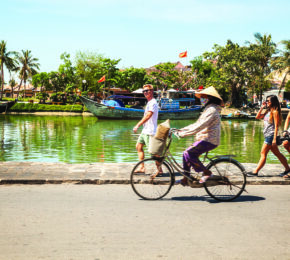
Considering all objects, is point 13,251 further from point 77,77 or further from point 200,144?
Result: point 77,77

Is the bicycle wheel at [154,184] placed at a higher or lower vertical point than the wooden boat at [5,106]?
lower

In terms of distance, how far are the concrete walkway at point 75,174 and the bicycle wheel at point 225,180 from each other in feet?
4.52

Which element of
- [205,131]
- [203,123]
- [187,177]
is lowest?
[187,177]

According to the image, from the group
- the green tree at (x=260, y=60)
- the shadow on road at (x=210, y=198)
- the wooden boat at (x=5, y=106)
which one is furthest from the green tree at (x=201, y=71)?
the shadow on road at (x=210, y=198)

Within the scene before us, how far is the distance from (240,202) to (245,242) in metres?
1.77

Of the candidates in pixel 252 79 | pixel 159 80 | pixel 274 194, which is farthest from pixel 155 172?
pixel 159 80

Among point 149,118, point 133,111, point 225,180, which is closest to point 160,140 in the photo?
point 225,180

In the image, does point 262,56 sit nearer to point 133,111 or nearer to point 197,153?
point 133,111

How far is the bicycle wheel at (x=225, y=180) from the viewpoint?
5.56 m

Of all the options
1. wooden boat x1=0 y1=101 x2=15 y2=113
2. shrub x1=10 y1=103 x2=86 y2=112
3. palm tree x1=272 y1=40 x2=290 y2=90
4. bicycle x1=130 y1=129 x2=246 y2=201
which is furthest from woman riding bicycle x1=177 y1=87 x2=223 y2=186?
wooden boat x1=0 y1=101 x2=15 y2=113

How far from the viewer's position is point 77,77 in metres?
63.6

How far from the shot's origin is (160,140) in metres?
5.45

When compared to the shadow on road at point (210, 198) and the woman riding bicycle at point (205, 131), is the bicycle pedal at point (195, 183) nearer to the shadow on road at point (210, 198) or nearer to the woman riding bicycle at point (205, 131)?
the woman riding bicycle at point (205, 131)

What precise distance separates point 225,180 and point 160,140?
1198 millimetres
